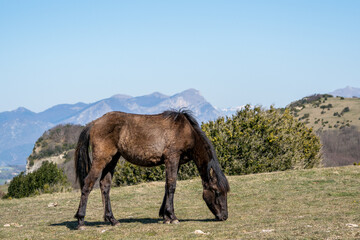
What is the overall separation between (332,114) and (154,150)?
9565cm

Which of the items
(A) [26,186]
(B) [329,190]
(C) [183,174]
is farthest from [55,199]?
(B) [329,190]

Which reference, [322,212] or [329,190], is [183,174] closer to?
[329,190]

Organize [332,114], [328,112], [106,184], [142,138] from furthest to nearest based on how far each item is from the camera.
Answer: [328,112], [332,114], [106,184], [142,138]

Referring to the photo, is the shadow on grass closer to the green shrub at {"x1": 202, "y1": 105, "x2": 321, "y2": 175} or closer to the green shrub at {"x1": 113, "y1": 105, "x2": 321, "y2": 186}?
the green shrub at {"x1": 113, "y1": 105, "x2": 321, "y2": 186}

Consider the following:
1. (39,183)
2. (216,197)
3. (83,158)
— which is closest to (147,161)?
(83,158)

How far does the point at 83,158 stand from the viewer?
35.0ft

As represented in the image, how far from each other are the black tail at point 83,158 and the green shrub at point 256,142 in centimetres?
1161

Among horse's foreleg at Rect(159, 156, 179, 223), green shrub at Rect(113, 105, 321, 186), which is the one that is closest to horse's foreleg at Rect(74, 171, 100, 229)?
horse's foreleg at Rect(159, 156, 179, 223)

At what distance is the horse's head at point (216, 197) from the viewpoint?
10273mm

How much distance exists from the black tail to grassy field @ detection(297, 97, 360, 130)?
83643mm

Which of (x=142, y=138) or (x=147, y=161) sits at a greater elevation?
(x=142, y=138)

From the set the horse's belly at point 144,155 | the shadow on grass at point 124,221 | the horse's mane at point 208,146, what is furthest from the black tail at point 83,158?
the horse's mane at point 208,146

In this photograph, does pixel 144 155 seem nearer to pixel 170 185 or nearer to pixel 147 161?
pixel 147 161

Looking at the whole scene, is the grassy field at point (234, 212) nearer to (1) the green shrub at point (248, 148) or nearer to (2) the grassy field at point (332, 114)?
(1) the green shrub at point (248, 148)
